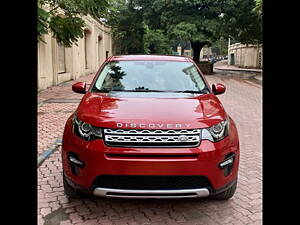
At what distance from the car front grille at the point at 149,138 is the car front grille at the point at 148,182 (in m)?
0.31

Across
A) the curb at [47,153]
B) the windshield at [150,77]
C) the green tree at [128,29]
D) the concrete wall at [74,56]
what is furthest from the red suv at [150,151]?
the green tree at [128,29]

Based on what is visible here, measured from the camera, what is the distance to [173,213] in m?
3.44

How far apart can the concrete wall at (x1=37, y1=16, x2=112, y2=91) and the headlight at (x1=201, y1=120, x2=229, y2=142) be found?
8.95 m

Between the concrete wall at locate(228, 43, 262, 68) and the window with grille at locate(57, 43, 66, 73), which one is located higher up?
the concrete wall at locate(228, 43, 262, 68)

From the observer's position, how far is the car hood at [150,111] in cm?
304

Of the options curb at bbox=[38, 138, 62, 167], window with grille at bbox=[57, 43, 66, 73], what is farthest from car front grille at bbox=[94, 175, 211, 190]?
window with grille at bbox=[57, 43, 66, 73]

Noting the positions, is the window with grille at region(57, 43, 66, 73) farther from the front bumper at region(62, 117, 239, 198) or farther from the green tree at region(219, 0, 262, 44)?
the front bumper at region(62, 117, 239, 198)

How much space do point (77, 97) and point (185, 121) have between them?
9960 mm

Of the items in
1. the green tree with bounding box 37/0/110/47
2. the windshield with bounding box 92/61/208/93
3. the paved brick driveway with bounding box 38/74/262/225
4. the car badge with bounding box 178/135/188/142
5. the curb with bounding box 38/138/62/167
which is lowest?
the paved brick driveway with bounding box 38/74/262/225

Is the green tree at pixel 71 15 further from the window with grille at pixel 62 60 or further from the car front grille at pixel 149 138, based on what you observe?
the window with grille at pixel 62 60

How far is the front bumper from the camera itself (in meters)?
2.89

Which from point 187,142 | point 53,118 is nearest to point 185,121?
point 187,142
